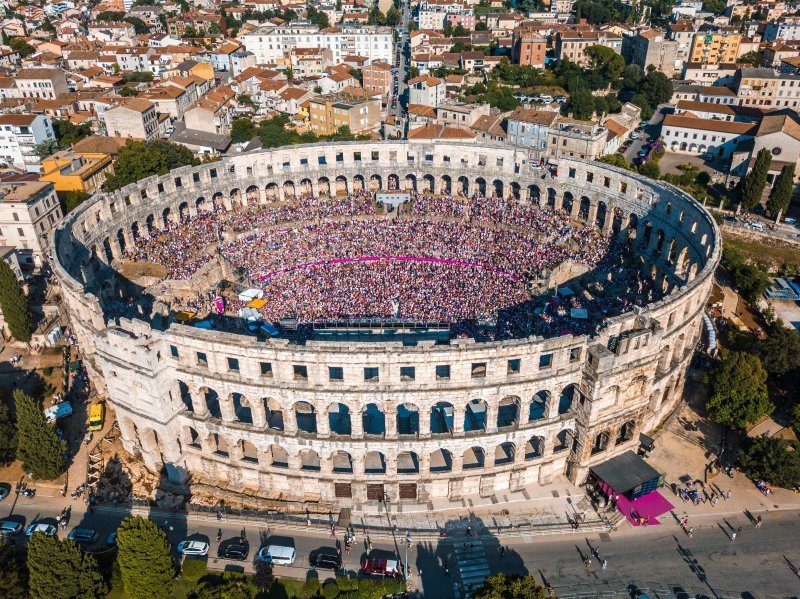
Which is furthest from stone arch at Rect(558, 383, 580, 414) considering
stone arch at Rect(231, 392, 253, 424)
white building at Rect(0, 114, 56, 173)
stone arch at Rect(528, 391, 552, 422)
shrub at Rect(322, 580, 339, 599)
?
white building at Rect(0, 114, 56, 173)

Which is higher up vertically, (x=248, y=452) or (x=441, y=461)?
(x=441, y=461)

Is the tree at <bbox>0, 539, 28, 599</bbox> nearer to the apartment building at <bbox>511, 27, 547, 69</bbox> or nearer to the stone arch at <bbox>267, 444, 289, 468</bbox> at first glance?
the stone arch at <bbox>267, 444, 289, 468</bbox>

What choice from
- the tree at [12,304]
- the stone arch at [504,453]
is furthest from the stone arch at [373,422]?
the tree at [12,304]

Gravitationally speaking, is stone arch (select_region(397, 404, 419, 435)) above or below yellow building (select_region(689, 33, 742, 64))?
below

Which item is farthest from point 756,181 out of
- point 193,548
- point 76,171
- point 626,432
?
point 76,171

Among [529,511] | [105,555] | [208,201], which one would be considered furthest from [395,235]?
[105,555]

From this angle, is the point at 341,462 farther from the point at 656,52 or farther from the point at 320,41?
the point at 320,41

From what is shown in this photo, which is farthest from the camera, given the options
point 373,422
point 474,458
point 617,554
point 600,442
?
point 600,442
